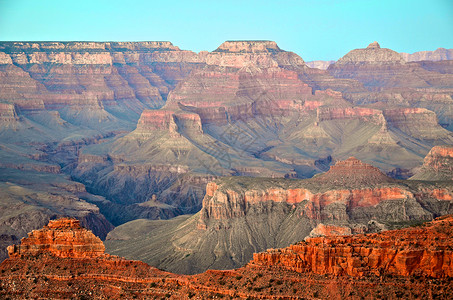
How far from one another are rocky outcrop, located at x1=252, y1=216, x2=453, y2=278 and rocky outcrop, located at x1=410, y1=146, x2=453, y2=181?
81.1 m

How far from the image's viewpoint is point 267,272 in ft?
118

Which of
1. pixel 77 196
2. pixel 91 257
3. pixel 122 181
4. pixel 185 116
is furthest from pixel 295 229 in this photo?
pixel 185 116

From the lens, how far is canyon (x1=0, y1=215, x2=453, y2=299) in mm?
33719

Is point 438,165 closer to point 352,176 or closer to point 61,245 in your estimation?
point 352,176

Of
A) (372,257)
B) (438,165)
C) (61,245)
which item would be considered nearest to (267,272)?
(372,257)

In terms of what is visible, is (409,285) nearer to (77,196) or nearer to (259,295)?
(259,295)

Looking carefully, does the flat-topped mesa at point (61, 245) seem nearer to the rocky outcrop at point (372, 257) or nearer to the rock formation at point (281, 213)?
the rocky outcrop at point (372, 257)

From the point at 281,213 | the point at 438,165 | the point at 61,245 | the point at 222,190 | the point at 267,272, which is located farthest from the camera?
the point at 438,165

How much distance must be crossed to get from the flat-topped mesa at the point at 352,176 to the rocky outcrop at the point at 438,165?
2365 cm

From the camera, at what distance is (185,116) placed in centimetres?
19625

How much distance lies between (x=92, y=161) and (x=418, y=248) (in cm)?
16696

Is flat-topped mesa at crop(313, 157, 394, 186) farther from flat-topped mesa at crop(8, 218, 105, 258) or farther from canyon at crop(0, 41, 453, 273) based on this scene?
flat-topped mesa at crop(8, 218, 105, 258)

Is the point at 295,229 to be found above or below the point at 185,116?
below

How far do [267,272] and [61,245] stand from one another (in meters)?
11.7
